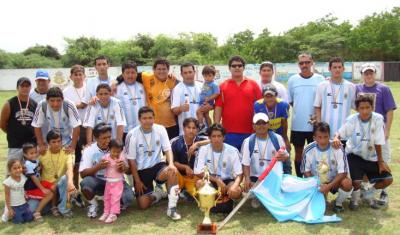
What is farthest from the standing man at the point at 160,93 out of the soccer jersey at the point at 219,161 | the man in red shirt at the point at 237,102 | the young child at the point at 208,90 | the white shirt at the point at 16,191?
the white shirt at the point at 16,191

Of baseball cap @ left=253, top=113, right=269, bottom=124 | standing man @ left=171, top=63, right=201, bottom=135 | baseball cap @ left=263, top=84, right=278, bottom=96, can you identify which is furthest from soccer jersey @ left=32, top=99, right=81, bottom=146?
baseball cap @ left=263, top=84, right=278, bottom=96

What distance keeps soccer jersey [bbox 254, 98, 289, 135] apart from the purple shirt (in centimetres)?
107

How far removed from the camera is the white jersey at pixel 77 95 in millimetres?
6809

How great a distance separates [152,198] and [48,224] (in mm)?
1386

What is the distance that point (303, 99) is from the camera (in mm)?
6594

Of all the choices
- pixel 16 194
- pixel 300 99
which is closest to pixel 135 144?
pixel 16 194

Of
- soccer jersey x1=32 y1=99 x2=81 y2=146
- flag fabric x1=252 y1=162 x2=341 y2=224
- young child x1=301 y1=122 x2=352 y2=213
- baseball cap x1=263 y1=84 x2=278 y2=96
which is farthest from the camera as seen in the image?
soccer jersey x1=32 y1=99 x2=81 y2=146

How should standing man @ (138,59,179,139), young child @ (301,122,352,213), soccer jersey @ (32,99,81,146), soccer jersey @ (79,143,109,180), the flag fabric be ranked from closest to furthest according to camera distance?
the flag fabric < young child @ (301,122,352,213) < soccer jersey @ (79,143,109,180) < soccer jersey @ (32,99,81,146) < standing man @ (138,59,179,139)

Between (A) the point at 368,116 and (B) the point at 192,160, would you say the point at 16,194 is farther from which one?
(A) the point at 368,116

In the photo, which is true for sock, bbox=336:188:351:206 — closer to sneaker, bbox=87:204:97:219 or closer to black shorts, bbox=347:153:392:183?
black shorts, bbox=347:153:392:183

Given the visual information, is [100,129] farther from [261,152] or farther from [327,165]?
[327,165]

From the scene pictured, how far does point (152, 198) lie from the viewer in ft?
20.2

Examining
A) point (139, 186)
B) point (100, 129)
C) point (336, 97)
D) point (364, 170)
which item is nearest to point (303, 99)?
point (336, 97)

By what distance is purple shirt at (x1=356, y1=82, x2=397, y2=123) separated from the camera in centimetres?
620
